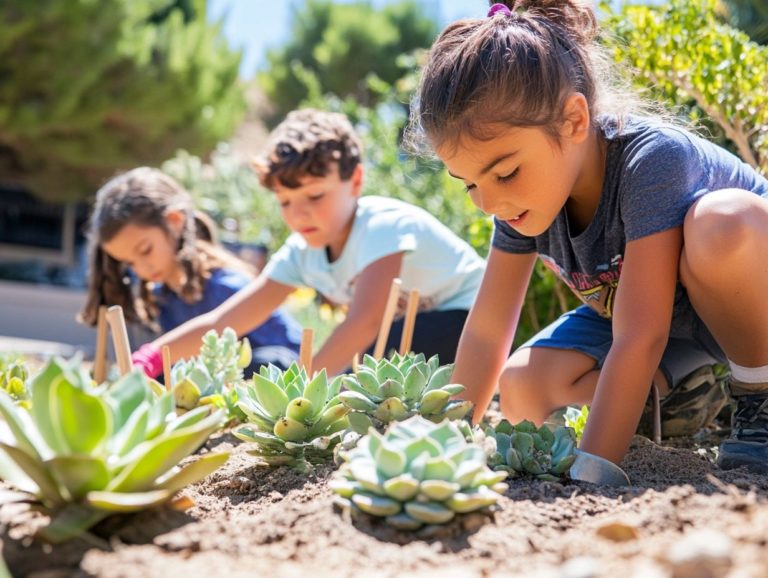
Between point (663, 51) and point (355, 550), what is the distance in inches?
80.5

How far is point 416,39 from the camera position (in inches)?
707

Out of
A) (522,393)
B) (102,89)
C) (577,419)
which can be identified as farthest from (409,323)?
(102,89)

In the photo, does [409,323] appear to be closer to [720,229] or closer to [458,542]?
[720,229]

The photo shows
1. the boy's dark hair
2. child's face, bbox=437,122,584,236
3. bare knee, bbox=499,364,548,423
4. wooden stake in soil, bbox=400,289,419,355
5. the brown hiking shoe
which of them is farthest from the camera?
the boy's dark hair

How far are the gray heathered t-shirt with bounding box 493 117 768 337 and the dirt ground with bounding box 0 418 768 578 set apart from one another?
1.98 feet

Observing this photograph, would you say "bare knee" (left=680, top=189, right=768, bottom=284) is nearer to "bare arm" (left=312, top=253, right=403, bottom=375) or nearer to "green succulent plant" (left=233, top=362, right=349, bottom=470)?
"green succulent plant" (left=233, top=362, right=349, bottom=470)

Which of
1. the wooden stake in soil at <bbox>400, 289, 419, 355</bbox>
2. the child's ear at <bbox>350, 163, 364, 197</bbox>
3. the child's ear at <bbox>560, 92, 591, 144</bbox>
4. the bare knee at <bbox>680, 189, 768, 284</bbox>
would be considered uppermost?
the child's ear at <bbox>560, 92, 591, 144</bbox>

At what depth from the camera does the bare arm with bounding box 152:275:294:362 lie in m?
2.94

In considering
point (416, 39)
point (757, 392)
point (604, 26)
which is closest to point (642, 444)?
point (757, 392)

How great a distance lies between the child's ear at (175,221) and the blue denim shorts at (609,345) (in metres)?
1.81

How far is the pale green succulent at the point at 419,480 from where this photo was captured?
3.98 feet

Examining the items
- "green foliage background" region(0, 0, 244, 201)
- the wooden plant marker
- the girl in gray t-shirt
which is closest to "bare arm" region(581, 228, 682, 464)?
the girl in gray t-shirt

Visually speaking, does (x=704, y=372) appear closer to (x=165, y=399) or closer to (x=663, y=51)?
(x=663, y=51)

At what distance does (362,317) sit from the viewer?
2779 millimetres
